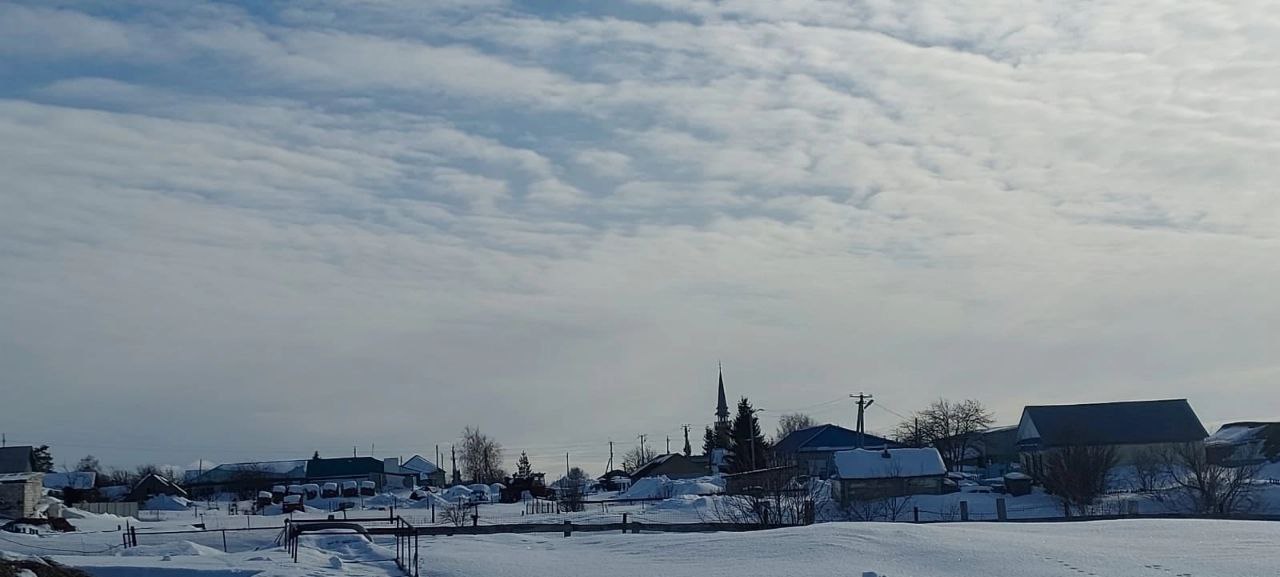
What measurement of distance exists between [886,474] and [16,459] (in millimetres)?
54064

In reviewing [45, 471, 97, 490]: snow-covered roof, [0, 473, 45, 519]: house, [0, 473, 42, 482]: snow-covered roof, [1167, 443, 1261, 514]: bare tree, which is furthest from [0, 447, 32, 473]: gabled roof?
[1167, 443, 1261, 514]: bare tree

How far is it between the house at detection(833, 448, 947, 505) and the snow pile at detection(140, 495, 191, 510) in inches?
2046

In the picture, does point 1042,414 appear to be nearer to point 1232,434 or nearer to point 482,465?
point 1232,434

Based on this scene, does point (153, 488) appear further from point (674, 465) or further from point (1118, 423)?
point (1118, 423)

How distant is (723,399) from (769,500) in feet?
301

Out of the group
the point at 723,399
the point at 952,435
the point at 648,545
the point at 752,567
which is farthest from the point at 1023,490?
the point at 723,399

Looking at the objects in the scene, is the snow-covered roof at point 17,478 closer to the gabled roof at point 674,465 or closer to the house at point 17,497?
the house at point 17,497

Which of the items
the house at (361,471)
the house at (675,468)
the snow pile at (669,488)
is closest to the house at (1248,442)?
the snow pile at (669,488)

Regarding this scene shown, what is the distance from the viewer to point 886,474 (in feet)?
211

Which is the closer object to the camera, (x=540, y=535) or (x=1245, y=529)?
(x=1245, y=529)

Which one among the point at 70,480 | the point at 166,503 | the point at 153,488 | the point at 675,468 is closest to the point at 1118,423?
the point at 675,468

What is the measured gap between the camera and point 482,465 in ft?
537

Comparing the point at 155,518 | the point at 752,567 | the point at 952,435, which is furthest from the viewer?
the point at 952,435

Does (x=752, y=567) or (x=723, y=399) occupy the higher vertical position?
(x=723, y=399)
